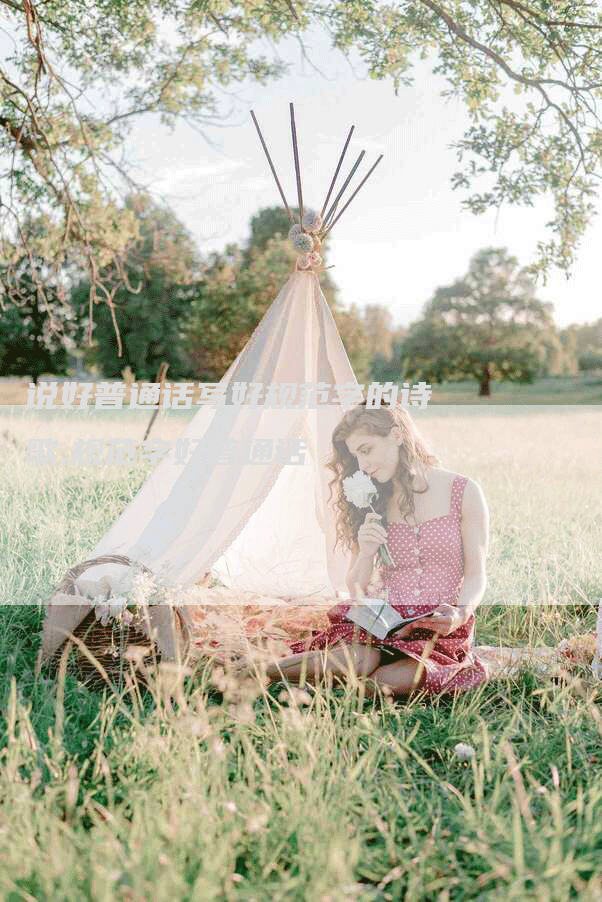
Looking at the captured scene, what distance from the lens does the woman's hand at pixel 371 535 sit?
325cm

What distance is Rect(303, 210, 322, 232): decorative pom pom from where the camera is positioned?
3.81 metres

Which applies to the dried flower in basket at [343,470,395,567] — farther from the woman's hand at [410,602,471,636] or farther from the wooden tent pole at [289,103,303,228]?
the wooden tent pole at [289,103,303,228]

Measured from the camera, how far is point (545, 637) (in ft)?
12.8

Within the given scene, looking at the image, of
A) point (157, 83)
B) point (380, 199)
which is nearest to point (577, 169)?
point (157, 83)

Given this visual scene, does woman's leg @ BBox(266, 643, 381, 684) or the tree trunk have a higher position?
the tree trunk

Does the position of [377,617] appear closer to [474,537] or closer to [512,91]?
[474,537]

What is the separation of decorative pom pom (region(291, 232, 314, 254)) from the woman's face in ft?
2.96

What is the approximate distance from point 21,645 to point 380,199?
1599cm

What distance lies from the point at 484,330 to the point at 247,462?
2607 cm

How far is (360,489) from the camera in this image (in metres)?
3.18

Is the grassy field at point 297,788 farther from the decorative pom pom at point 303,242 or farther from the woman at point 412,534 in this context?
the decorative pom pom at point 303,242

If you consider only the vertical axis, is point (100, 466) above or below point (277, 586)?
above

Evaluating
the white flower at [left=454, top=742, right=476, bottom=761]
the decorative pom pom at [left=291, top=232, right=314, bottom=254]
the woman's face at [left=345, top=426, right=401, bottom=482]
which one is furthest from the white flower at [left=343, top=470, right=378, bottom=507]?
the decorative pom pom at [left=291, top=232, right=314, bottom=254]

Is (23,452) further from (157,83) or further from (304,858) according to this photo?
(304,858)
